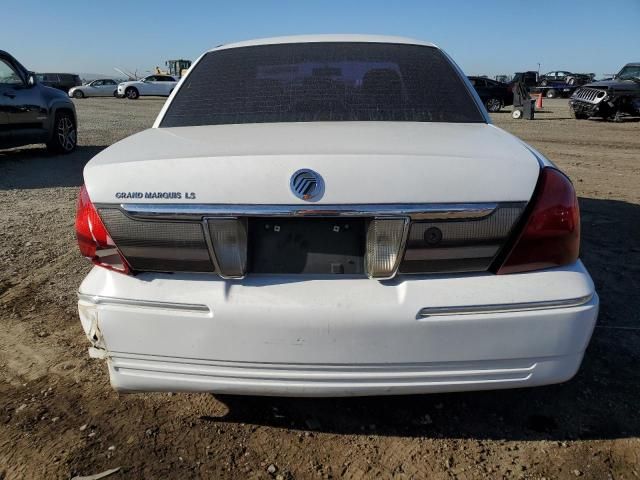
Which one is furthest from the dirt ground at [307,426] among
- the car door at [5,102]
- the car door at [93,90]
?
the car door at [93,90]

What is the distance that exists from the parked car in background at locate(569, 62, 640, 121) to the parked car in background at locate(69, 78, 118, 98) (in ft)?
113

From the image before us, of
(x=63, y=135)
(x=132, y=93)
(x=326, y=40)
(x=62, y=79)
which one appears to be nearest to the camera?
(x=326, y=40)

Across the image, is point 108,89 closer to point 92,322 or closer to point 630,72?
point 630,72

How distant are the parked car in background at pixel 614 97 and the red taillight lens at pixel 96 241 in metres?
Answer: 18.4

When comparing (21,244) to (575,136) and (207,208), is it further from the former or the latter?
(575,136)

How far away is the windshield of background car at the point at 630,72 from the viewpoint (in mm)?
17641

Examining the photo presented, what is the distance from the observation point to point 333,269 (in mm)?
1948

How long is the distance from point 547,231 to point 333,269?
2.49 feet

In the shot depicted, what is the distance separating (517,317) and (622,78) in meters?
19.1

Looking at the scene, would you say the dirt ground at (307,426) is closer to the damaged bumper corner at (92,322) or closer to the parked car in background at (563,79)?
the damaged bumper corner at (92,322)

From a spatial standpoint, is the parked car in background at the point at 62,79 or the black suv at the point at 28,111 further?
the parked car in background at the point at 62,79

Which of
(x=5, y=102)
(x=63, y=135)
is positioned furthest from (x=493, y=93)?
(x=5, y=102)

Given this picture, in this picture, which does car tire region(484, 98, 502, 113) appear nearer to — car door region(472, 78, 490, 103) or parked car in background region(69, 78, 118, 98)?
car door region(472, 78, 490, 103)

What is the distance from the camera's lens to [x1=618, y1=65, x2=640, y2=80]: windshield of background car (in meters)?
17.6
